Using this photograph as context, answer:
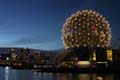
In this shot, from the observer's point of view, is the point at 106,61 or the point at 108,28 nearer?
the point at 108,28

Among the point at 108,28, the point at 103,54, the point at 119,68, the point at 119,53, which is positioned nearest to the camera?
the point at 108,28

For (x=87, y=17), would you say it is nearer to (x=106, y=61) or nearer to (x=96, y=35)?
(x=96, y=35)

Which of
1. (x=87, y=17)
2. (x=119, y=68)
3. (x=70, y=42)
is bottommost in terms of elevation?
(x=119, y=68)

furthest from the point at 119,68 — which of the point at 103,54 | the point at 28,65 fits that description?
the point at 28,65

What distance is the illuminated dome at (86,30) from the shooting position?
7800 cm

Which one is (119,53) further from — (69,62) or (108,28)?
(108,28)

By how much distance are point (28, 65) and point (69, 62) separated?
4749 centimetres

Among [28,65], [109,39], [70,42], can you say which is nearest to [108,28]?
[109,39]

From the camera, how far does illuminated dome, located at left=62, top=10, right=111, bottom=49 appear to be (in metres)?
78.0

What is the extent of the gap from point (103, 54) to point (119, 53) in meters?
7.86

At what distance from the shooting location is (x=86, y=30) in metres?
78.4

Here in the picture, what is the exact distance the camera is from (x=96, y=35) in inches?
3078

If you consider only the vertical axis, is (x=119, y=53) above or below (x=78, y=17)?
below

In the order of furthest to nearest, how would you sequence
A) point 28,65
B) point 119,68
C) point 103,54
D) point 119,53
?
point 28,65 < point 119,53 < point 103,54 < point 119,68
